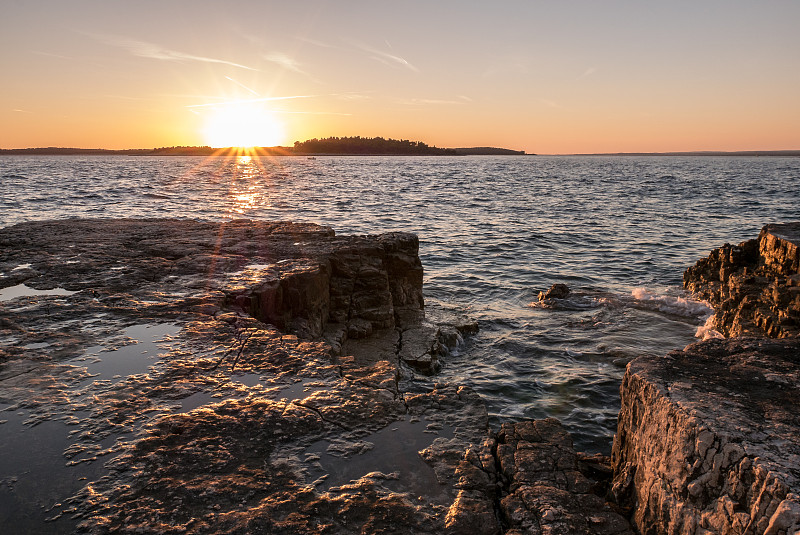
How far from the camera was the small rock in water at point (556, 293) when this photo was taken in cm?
1319

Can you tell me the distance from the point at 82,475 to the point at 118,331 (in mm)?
2557

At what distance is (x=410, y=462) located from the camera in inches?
148

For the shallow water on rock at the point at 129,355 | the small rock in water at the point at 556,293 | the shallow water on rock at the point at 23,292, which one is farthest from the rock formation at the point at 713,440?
the small rock in water at the point at 556,293

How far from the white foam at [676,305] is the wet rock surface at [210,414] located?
25.2 feet

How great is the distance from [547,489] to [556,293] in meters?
10.1

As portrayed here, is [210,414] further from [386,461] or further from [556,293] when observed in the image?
[556,293]

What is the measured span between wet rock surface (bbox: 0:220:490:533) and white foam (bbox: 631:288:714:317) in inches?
302

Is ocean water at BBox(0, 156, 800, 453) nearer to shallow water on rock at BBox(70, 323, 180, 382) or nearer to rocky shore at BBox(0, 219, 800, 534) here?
rocky shore at BBox(0, 219, 800, 534)

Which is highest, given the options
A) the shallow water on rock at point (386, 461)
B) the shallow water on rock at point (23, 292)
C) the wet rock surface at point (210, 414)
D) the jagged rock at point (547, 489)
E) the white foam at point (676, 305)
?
the shallow water on rock at point (23, 292)

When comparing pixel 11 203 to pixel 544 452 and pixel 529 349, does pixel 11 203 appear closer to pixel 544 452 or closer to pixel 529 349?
pixel 529 349

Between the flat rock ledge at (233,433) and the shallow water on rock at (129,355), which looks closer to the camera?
the flat rock ledge at (233,433)

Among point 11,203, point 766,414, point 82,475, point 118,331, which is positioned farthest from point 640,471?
point 11,203

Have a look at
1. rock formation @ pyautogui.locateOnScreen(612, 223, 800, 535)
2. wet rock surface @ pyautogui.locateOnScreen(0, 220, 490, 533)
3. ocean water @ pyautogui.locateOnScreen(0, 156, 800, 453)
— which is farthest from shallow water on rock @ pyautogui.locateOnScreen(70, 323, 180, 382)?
rock formation @ pyautogui.locateOnScreen(612, 223, 800, 535)

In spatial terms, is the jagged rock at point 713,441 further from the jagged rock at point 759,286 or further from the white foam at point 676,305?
the white foam at point 676,305
